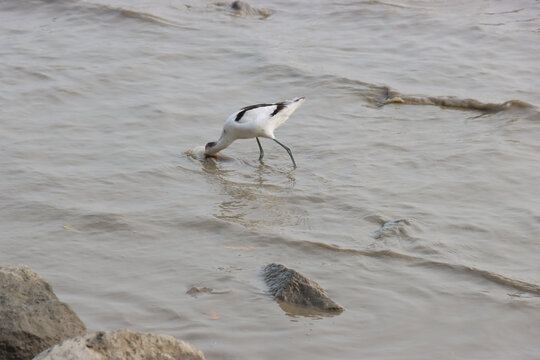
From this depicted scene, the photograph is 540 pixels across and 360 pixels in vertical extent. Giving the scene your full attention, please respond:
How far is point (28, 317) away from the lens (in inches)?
145

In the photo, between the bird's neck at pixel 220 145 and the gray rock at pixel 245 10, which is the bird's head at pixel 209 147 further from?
the gray rock at pixel 245 10

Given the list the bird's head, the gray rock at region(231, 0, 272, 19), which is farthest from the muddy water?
the gray rock at region(231, 0, 272, 19)

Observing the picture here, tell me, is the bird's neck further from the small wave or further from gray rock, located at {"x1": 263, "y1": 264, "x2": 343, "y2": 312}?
the small wave

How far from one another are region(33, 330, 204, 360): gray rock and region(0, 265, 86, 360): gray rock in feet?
1.19

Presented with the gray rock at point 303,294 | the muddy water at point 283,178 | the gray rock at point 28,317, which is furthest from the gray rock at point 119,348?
the gray rock at point 303,294

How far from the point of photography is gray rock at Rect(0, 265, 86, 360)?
12.0 feet

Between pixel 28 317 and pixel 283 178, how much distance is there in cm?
426

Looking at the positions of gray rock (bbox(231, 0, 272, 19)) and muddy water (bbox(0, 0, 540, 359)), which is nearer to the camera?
muddy water (bbox(0, 0, 540, 359))

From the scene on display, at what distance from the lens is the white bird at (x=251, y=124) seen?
8047 millimetres

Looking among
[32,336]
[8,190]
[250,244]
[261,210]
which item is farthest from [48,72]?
[32,336]

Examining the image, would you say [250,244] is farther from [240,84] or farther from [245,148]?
[240,84]

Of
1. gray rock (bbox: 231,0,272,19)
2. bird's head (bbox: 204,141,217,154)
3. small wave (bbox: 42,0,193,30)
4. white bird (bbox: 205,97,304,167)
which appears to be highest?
gray rock (bbox: 231,0,272,19)

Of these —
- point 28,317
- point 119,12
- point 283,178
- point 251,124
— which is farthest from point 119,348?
point 119,12

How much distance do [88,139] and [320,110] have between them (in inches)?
115
